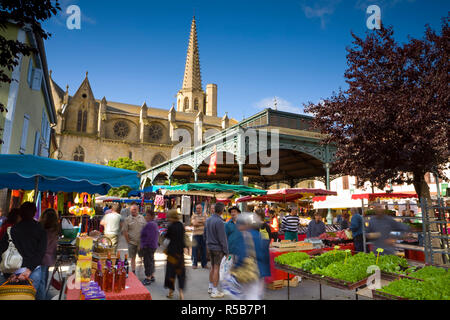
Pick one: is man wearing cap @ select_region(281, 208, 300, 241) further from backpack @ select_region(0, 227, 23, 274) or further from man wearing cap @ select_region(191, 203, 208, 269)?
backpack @ select_region(0, 227, 23, 274)

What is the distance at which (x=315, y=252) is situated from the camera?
639 centimetres

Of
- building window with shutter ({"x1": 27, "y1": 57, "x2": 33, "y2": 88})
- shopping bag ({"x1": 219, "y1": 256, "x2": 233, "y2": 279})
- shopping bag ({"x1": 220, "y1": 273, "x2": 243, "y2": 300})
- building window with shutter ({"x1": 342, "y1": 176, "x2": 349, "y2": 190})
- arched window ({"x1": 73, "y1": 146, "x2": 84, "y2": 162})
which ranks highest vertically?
arched window ({"x1": 73, "y1": 146, "x2": 84, "y2": 162})

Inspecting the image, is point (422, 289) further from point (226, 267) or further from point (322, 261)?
point (226, 267)

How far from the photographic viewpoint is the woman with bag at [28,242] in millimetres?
3410

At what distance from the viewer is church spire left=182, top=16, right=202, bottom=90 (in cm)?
7238

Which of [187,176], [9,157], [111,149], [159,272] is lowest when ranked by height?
[159,272]

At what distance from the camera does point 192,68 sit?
2899 inches

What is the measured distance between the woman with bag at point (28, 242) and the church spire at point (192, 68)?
71.0 metres

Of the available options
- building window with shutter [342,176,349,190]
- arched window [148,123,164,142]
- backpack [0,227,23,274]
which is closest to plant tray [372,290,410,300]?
backpack [0,227,23,274]

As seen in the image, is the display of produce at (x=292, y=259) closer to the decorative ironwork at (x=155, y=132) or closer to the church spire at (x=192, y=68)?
the decorative ironwork at (x=155, y=132)

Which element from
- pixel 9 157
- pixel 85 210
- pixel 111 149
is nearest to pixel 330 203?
pixel 85 210

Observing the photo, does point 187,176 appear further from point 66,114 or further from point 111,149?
point 66,114

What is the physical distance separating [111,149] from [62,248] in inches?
1865

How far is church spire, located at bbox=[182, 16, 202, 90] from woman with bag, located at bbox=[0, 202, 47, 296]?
7101 centimetres
